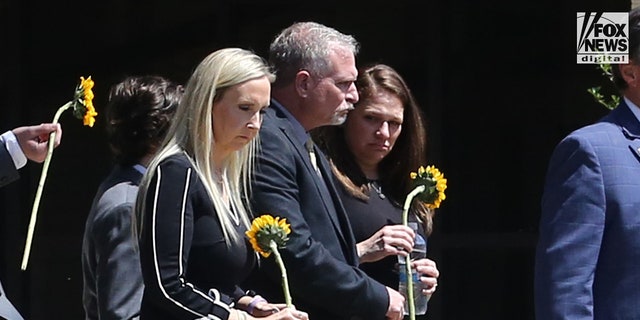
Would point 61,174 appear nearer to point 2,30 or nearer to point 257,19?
point 2,30

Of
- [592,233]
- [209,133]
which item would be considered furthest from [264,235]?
[592,233]

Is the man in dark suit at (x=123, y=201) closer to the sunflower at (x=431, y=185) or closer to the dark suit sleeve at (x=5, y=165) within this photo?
the dark suit sleeve at (x=5, y=165)

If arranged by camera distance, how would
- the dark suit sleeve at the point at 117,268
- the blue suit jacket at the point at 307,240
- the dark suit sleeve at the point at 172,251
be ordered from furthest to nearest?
1. the dark suit sleeve at the point at 117,268
2. the blue suit jacket at the point at 307,240
3. the dark suit sleeve at the point at 172,251

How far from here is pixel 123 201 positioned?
166 inches

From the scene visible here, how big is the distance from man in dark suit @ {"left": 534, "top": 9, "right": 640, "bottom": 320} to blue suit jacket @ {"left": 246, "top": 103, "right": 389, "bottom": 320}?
21.3 inches

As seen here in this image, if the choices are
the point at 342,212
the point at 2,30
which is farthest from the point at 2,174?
the point at 2,30

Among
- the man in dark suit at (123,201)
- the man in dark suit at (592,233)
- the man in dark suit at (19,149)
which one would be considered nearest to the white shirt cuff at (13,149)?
the man in dark suit at (19,149)

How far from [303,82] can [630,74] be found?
984 mm

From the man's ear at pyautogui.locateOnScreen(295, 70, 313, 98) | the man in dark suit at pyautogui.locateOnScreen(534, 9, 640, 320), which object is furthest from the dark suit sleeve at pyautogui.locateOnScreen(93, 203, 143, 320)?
the man in dark suit at pyautogui.locateOnScreen(534, 9, 640, 320)

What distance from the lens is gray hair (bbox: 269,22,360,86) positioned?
4.29 metres

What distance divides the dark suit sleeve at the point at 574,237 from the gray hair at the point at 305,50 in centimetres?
87

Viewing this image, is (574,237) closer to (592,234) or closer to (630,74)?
(592,234)

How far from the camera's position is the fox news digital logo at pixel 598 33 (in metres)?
6.10

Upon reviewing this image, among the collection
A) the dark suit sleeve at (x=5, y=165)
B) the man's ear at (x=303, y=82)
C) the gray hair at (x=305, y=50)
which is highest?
the gray hair at (x=305, y=50)
